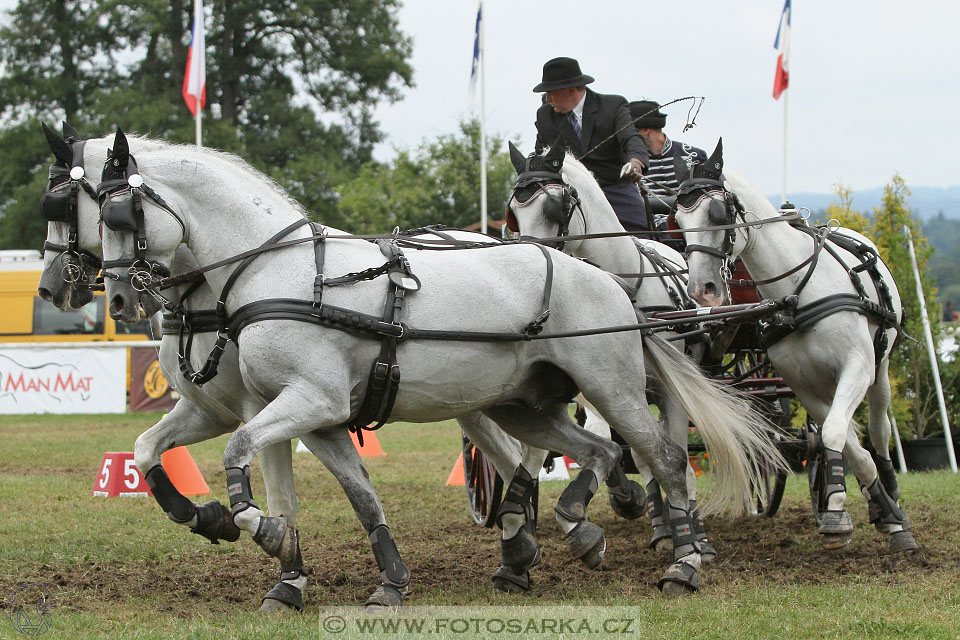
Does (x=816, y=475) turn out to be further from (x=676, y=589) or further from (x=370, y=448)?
(x=370, y=448)

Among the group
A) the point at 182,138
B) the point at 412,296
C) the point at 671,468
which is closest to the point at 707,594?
the point at 671,468

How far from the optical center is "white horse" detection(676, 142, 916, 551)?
220 inches

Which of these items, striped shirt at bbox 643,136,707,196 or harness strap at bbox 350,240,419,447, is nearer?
harness strap at bbox 350,240,419,447

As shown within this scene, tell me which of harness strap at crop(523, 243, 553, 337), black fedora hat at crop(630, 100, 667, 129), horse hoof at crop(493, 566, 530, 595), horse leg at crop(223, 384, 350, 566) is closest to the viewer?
horse leg at crop(223, 384, 350, 566)

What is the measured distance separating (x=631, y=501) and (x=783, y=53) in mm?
16300

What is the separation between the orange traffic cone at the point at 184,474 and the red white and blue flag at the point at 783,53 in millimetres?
16169

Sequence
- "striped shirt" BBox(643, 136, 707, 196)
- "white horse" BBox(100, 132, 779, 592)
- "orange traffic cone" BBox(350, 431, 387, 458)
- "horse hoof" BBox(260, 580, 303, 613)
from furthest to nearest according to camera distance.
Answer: "orange traffic cone" BBox(350, 431, 387, 458), "striped shirt" BBox(643, 136, 707, 196), "horse hoof" BBox(260, 580, 303, 613), "white horse" BBox(100, 132, 779, 592)

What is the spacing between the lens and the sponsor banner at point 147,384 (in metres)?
17.6

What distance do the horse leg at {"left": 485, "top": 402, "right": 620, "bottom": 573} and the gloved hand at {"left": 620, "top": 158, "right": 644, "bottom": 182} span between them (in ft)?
5.48

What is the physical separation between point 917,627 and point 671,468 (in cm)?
151

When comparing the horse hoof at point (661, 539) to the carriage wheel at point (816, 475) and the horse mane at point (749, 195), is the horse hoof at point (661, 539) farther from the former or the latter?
the horse mane at point (749, 195)

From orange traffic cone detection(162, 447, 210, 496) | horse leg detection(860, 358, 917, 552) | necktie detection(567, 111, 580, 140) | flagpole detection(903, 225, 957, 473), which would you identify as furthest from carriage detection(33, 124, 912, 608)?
flagpole detection(903, 225, 957, 473)

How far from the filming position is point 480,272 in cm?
487

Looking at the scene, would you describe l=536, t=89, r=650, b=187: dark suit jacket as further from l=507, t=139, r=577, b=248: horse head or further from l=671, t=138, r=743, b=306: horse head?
l=671, t=138, r=743, b=306: horse head
